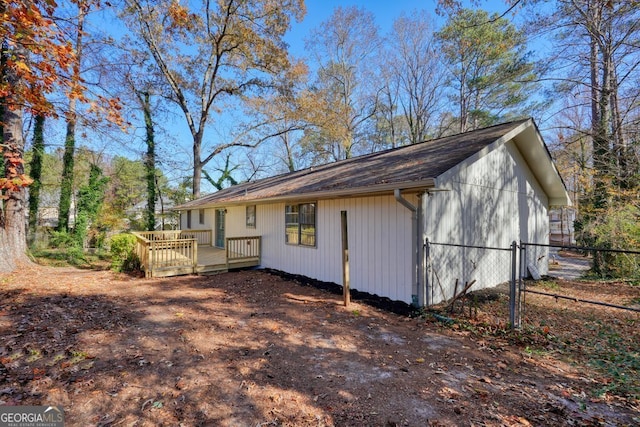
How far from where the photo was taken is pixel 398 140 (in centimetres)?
2323

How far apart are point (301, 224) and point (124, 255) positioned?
6158 mm

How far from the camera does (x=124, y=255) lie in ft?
31.7

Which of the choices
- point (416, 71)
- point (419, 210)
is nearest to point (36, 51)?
point (419, 210)

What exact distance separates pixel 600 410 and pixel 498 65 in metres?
18.8

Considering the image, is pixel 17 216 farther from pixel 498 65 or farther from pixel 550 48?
pixel 498 65

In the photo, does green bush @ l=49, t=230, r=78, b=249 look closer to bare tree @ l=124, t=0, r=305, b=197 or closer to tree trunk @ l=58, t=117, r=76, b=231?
tree trunk @ l=58, t=117, r=76, b=231

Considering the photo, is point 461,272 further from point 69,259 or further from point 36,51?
point 69,259

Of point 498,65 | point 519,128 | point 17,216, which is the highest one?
point 498,65

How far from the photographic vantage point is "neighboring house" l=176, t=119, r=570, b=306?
220 inches

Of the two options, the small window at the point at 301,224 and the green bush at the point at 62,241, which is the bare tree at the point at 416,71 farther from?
the green bush at the point at 62,241

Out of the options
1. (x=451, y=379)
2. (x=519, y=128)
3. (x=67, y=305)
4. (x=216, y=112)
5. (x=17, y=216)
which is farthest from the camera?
(x=216, y=112)

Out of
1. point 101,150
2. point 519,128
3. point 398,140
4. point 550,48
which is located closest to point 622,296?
point 519,128

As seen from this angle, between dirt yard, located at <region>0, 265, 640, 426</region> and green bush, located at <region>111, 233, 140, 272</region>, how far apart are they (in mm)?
3517

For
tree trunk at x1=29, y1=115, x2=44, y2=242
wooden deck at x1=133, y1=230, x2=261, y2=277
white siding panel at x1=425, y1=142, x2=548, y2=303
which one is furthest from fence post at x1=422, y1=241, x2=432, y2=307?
tree trunk at x1=29, y1=115, x2=44, y2=242
